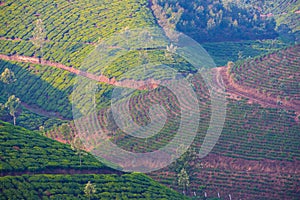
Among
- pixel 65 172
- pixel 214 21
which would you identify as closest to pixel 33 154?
pixel 65 172

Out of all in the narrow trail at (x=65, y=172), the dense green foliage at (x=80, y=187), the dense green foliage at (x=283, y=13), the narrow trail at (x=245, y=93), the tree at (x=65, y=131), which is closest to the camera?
the dense green foliage at (x=80, y=187)

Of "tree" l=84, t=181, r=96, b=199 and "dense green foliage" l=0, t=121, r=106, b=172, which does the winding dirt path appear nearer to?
"dense green foliage" l=0, t=121, r=106, b=172

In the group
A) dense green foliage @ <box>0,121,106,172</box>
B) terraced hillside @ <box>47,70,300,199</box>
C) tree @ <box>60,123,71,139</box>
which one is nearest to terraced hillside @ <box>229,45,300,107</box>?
terraced hillside @ <box>47,70,300,199</box>

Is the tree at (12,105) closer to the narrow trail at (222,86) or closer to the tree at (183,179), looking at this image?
the narrow trail at (222,86)

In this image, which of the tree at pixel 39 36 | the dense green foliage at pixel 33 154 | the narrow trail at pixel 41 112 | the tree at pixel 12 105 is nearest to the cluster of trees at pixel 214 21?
the tree at pixel 39 36

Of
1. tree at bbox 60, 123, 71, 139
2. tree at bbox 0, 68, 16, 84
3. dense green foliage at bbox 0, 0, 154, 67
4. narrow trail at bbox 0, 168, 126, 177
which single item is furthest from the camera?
dense green foliage at bbox 0, 0, 154, 67

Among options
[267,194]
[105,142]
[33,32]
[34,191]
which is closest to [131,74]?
[105,142]
